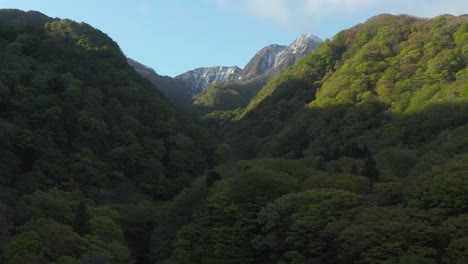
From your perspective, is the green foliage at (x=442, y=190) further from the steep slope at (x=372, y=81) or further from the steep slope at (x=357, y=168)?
the steep slope at (x=372, y=81)

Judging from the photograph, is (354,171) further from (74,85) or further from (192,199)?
(74,85)

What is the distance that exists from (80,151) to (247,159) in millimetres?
19893

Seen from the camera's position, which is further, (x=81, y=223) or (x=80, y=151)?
(x=80, y=151)

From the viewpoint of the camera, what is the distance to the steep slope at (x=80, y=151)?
110ft

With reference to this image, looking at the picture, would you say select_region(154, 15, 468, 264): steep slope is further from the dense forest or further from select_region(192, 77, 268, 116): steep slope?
select_region(192, 77, 268, 116): steep slope

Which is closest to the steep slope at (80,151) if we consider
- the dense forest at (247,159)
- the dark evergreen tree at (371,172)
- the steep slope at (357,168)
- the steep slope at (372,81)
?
the dense forest at (247,159)

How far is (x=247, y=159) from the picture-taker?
65.9 metres

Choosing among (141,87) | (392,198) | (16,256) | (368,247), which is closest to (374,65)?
(141,87)

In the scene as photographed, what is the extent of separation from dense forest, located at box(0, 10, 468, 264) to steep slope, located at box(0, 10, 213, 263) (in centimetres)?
19

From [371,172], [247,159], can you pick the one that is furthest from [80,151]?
[371,172]

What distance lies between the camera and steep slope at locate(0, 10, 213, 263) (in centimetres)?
3344

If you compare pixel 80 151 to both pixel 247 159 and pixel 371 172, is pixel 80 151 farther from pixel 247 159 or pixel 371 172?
pixel 371 172

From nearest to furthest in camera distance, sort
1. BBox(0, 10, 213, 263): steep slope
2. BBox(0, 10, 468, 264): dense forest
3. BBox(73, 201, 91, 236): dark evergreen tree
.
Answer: BBox(0, 10, 468, 264): dense forest < BBox(0, 10, 213, 263): steep slope < BBox(73, 201, 91, 236): dark evergreen tree

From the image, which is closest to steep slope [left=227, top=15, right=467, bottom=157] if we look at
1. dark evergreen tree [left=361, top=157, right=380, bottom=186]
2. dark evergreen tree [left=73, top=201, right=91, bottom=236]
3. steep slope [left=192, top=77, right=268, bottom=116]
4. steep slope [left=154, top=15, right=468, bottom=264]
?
steep slope [left=154, top=15, right=468, bottom=264]
